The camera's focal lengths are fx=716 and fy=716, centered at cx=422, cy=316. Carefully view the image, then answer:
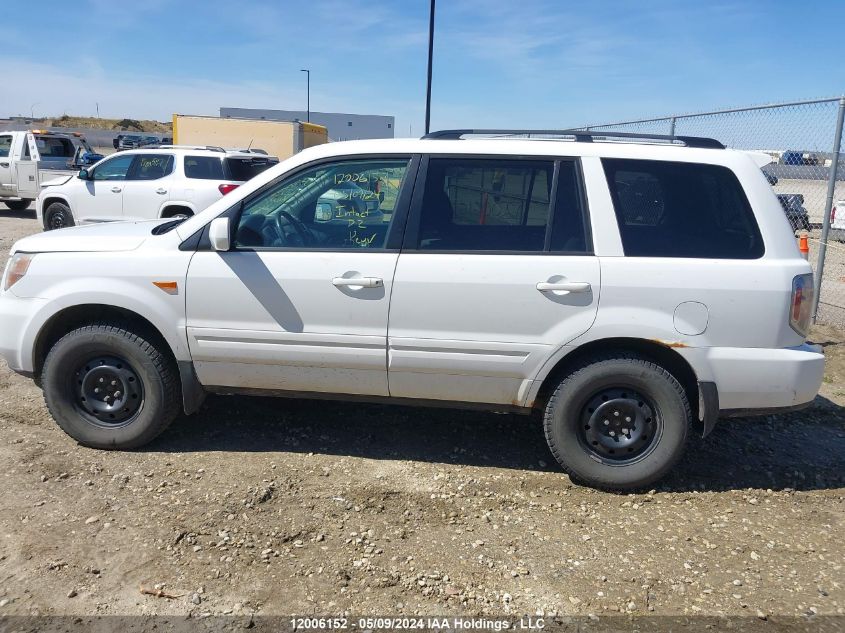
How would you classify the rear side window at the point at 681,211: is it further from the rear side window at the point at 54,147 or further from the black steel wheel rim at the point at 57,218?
the rear side window at the point at 54,147

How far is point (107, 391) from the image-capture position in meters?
4.32

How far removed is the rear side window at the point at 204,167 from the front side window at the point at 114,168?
1126 millimetres

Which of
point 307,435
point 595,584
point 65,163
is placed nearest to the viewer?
point 595,584

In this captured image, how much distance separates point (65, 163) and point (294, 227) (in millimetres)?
16699

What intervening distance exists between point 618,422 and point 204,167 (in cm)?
978

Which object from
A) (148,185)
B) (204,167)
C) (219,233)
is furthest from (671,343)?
(148,185)

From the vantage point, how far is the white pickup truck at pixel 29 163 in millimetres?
16703

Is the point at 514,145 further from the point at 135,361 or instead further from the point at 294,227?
the point at 135,361

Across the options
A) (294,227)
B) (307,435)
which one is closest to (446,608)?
(307,435)

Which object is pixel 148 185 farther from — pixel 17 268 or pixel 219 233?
pixel 219 233

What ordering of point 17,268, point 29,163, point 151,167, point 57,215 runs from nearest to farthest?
point 17,268, point 151,167, point 57,215, point 29,163

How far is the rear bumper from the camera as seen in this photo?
379 cm

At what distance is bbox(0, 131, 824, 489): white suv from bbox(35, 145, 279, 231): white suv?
25.2ft

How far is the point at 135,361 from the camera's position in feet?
13.8
